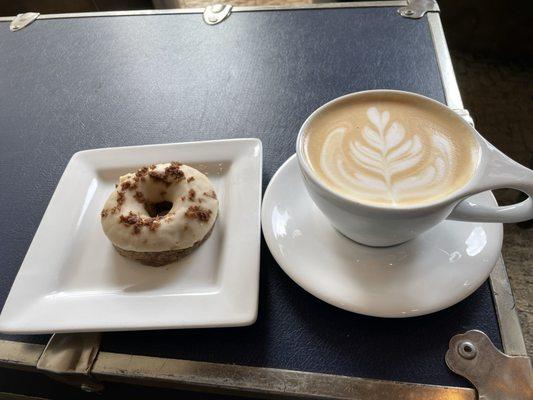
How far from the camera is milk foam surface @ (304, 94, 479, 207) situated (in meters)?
0.57

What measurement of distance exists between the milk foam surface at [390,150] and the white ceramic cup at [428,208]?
0.08 ft

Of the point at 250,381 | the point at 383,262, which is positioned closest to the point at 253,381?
the point at 250,381

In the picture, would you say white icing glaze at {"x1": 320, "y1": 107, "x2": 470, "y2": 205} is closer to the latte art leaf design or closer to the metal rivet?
the latte art leaf design

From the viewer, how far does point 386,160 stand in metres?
0.62

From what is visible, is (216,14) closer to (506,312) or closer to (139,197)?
(139,197)

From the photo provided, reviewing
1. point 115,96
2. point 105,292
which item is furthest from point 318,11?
point 105,292

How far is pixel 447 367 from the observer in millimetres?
577

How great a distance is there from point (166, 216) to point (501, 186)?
1.65 feet

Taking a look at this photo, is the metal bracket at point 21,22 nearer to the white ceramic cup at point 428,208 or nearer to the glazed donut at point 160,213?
the glazed donut at point 160,213

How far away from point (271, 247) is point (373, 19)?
0.97 m

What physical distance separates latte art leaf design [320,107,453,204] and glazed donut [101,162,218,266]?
0.78 feet

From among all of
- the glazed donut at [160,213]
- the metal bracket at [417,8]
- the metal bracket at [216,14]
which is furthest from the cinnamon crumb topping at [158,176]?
the metal bracket at [417,8]

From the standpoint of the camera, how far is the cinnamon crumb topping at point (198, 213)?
0.70 metres

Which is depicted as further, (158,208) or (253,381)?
(158,208)
